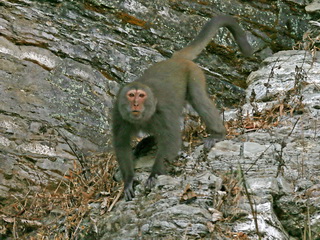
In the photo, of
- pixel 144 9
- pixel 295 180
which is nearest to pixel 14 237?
pixel 295 180

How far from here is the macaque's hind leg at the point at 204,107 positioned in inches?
259

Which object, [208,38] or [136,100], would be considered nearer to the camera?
[136,100]

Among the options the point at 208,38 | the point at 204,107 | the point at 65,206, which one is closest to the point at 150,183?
the point at 65,206

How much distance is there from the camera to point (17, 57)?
7.50 m

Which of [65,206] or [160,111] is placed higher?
[160,111]

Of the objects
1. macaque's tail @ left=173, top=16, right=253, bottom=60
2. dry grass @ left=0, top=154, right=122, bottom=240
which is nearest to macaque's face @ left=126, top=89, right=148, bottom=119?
dry grass @ left=0, top=154, right=122, bottom=240

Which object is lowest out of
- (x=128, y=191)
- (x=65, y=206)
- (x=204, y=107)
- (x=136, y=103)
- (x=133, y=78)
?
(x=65, y=206)

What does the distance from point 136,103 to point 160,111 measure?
0.38 metres

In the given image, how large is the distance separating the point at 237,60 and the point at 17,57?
10.8 ft

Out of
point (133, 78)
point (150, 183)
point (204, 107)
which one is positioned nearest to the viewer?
point (150, 183)

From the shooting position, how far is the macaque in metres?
6.00

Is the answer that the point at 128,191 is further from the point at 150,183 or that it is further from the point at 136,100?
the point at 136,100

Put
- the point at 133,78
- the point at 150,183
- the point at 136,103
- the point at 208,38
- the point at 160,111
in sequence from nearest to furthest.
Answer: the point at 150,183 → the point at 136,103 → the point at 160,111 → the point at 208,38 → the point at 133,78

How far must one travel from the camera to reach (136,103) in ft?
19.5
